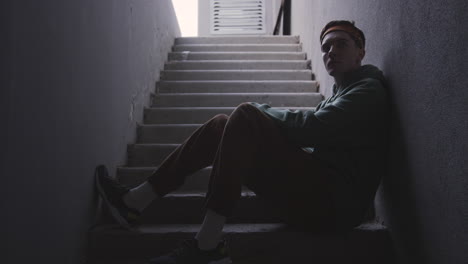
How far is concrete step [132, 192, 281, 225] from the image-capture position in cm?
163

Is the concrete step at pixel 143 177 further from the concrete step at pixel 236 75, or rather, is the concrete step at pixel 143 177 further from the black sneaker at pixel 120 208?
the concrete step at pixel 236 75

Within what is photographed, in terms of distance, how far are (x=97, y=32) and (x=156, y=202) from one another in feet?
2.46

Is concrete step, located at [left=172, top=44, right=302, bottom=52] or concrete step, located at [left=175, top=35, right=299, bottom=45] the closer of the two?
concrete step, located at [left=172, top=44, right=302, bottom=52]

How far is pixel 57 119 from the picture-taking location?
123 centimetres

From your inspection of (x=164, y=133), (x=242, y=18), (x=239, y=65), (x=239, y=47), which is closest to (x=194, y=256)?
(x=164, y=133)

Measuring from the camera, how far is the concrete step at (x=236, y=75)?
130 inches

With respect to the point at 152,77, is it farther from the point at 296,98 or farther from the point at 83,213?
the point at 83,213

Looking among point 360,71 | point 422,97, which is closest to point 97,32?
point 360,71

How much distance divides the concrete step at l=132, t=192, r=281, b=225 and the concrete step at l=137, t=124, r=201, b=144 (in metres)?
0.78

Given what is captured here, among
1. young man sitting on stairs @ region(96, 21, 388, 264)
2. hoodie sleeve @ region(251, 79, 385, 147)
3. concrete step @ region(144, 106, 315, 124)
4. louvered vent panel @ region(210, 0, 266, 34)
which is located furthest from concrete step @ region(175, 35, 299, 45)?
louvered vent panel @ region(210, 0, 266, 34)

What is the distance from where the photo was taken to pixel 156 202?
1.65 meters

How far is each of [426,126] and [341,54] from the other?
1.56 feet

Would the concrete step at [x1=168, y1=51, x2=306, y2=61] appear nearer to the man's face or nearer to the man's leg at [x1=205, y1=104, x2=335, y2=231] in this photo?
the man's face

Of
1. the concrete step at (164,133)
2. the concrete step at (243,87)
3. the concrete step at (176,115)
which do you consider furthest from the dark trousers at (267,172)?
the concrete step at (243,87)
